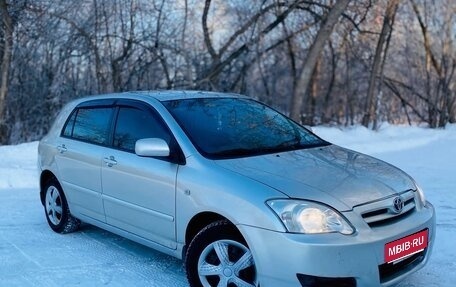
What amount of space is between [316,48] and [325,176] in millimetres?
11153

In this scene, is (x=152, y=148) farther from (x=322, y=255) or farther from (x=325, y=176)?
(x=322, y=255)

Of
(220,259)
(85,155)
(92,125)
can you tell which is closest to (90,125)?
(92,125)

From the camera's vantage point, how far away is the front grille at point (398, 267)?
3201mm

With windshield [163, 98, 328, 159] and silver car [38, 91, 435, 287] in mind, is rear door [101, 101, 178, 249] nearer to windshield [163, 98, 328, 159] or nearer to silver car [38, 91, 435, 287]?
silver car [38, 91, 435, 287]

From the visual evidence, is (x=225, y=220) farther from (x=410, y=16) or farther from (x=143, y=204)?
(x=410, y=16)

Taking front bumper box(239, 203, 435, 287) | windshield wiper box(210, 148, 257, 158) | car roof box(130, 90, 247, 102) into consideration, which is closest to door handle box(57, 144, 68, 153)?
car roof box(130, 90, 247, 102)

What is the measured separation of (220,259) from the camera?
3.44 m

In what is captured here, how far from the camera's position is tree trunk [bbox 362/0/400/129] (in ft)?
53.0

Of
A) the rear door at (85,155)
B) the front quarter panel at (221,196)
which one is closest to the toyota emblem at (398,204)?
the front quarter panel at (221,196)

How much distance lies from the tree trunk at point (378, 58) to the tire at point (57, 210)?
41.3ft

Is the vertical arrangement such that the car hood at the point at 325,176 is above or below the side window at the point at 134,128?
below

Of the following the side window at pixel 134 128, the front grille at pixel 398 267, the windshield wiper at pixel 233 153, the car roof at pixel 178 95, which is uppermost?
the car roof at pixel 178 95

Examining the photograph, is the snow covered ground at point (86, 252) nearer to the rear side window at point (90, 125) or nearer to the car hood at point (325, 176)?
the car hood at point (325, 176)

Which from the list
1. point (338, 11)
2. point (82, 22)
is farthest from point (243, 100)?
point (82, 22)
